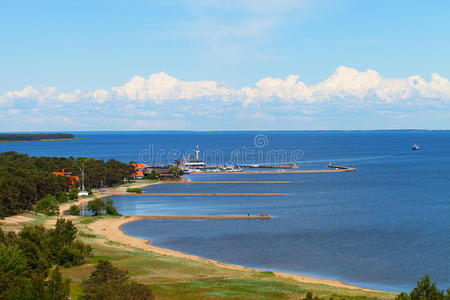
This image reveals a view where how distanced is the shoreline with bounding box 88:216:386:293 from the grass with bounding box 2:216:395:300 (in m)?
2.03

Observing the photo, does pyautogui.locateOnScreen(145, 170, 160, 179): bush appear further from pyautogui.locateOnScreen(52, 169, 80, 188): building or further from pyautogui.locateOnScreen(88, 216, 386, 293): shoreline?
pyautogui.locateOnScreen(88, 216, 386, 293): shoreline

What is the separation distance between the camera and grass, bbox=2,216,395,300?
126 feet

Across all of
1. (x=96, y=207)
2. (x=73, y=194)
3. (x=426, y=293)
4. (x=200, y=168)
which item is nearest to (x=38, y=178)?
(x=73, y=194)

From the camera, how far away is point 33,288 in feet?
92.4

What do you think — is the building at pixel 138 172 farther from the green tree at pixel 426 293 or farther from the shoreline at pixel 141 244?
the green tree at pixel 426 293

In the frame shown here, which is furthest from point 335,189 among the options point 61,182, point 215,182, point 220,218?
point 61,182

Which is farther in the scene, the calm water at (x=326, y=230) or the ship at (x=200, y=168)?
the ship at (x=200, y=168)

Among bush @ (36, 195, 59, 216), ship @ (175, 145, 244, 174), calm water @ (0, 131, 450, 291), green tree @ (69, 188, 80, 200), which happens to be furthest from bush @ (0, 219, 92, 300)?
ship @ (175, 145, 244, 174)

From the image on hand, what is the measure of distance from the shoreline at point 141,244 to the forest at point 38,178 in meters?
12.9

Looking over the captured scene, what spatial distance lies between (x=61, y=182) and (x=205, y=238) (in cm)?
4399

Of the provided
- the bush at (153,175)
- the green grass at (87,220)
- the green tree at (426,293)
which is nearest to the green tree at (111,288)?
the green tree at (426,293)

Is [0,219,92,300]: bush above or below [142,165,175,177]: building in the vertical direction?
above

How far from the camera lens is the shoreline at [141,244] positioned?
4644 cm

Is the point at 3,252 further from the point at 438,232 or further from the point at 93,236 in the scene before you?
the point at 438,232
